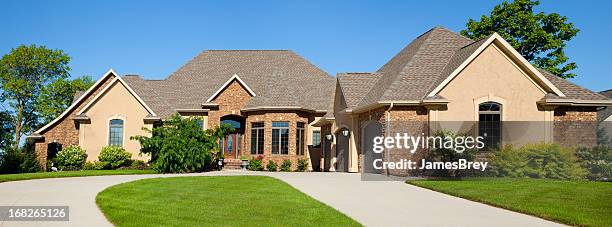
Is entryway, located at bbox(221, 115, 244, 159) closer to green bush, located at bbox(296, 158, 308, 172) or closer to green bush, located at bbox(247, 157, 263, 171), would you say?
green bush, located at bbox(247, 157, 263, 171)

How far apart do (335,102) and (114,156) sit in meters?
12.7

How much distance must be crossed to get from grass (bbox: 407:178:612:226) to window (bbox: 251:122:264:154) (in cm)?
1444

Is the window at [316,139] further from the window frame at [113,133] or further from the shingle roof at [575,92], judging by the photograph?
the shingle roof at [575,92]

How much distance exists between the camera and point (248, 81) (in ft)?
120

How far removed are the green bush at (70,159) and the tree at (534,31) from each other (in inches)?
1077

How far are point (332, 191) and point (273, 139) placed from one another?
1553 centimetres

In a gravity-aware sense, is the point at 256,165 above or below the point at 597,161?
below

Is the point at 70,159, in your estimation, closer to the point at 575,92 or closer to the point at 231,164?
the point at 231,164

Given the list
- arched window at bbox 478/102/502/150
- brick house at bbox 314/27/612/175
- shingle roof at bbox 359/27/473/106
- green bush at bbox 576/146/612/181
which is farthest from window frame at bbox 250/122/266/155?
green bush at bbox 576/146/612/181

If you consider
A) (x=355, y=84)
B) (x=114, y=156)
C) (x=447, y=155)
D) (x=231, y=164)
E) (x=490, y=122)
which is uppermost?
(x=355, y=84)

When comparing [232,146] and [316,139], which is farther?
[232,146]

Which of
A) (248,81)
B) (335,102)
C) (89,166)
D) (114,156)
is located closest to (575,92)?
(335,102)

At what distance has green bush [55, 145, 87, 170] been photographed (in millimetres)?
31984

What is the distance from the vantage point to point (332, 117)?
101 feet
